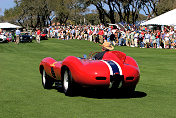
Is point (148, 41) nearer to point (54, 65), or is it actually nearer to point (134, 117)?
point (54, 65)

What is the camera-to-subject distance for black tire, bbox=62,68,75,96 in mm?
8320

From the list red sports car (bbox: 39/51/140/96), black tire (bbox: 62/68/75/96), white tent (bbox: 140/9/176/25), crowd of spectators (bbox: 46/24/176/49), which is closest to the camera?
red sports car (bbox: 39/51/140/96)

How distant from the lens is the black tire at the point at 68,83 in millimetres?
8320

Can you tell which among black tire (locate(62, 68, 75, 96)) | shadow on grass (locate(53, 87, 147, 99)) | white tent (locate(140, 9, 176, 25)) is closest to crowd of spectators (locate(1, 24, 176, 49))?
white tent (locate(140, 9, 176, 25))

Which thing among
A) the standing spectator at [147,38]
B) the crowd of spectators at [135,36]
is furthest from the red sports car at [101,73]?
the standing spectator at [147,38]

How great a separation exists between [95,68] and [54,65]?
1812 millimetres

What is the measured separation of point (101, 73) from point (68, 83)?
36.2 inches

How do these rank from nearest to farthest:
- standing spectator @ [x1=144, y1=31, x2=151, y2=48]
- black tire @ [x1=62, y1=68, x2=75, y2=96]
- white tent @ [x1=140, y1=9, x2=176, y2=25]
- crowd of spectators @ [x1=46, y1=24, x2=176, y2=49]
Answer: black tire @ [x1=62, y1=68, x2=75, y2=96] < crowd of spectators @ [x1=46, y1=24, x2=176, y2=49] < standing spectator @ [x1=144, y1=31, x2=151, y2=48] < white tent @ [x1=140, y1=9, x2=176, y2=25]

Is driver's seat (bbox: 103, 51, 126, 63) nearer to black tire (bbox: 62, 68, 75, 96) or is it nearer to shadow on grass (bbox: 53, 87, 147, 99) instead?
shadow on grass (bbox: 53, 87, 147, 99)

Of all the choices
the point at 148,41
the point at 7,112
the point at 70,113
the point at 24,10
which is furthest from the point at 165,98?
the point at 24,10

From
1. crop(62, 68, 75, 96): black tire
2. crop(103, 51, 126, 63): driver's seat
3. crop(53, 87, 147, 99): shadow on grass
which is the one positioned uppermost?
crop(103, 51, 126, 63): driver's seat

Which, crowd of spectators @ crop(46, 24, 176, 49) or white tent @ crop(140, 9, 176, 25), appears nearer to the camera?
crowd of spectators @ crop(46, 24, 176, 49)

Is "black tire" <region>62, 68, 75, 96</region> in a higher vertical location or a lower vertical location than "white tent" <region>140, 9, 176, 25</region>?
lower

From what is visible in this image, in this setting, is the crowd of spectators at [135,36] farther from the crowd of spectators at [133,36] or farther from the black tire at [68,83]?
the black tire at [68,83]
